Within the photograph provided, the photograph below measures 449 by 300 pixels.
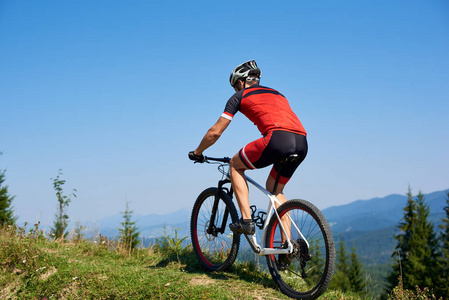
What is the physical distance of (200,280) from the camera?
5.05m

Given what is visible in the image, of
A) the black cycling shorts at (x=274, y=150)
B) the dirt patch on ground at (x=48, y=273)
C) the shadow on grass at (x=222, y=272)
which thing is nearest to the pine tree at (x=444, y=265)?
the shadow on grass at (x=222, y=272)

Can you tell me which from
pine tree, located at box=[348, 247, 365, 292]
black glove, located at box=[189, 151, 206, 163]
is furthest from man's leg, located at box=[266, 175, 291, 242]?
pine tree, located at box=[348, 247, 365, 292]

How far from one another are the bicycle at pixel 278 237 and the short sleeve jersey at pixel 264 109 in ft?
1.40

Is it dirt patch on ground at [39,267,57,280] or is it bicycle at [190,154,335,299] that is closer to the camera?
bicycle at [190,154,335,299]

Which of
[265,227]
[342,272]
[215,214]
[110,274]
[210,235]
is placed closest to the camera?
[265,227]

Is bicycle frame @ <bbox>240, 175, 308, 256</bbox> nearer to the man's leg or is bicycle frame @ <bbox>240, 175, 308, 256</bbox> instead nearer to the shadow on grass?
the man's leg

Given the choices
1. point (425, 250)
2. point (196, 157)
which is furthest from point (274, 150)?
point (425, 250)

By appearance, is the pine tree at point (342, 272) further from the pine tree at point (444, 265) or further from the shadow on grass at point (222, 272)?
the shadow on grass at point (222, 272)

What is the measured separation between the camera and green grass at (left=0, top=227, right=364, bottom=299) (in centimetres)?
463

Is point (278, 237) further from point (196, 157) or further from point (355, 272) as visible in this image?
point (355, 272)

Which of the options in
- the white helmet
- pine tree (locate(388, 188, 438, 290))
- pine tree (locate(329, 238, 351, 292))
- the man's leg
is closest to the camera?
the man's leg

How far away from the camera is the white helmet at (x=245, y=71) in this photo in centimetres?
490

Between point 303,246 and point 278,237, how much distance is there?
0.50 meters

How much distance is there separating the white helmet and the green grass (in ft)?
9.31
